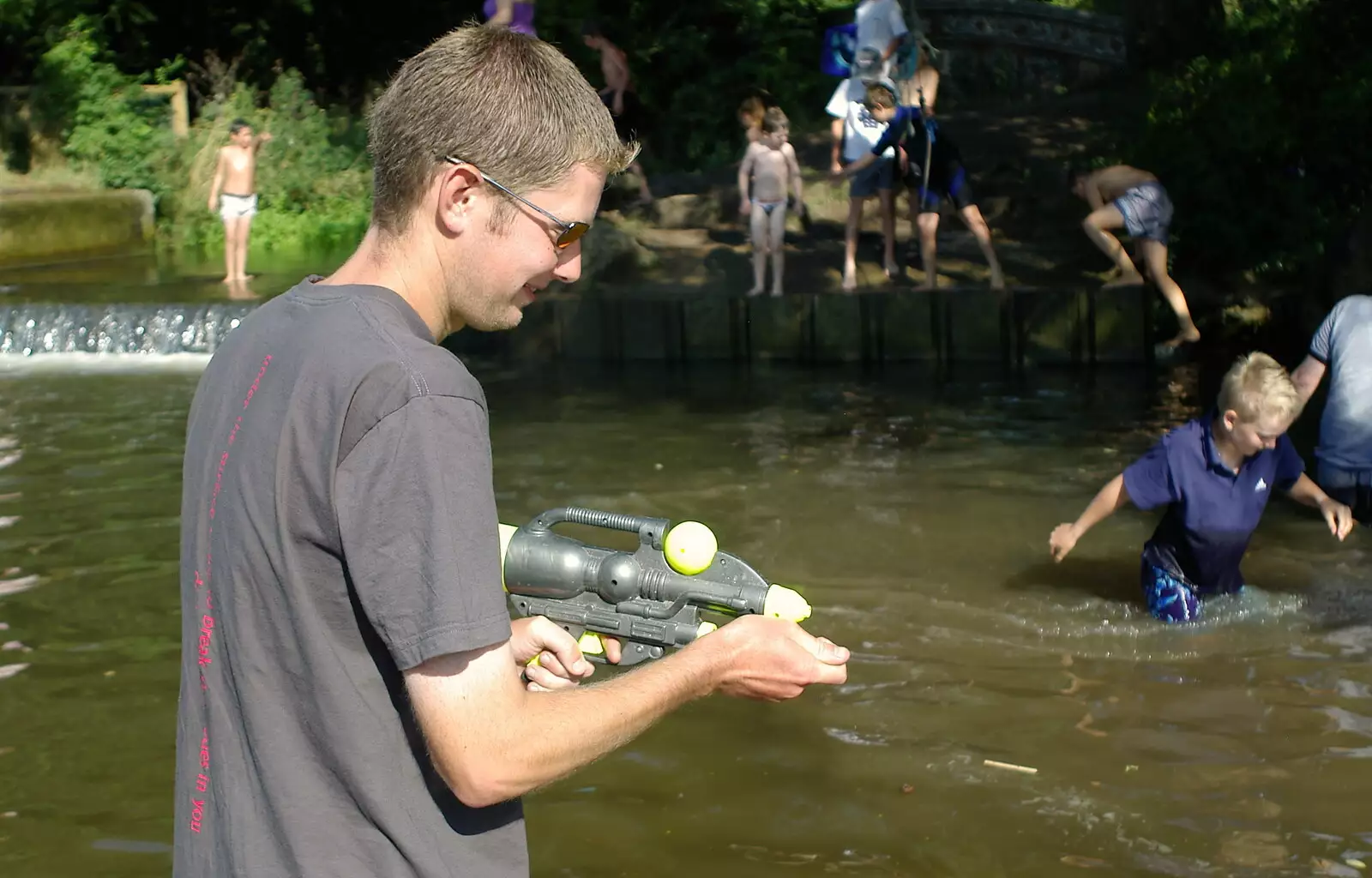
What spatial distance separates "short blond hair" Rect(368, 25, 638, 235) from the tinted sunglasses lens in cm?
8

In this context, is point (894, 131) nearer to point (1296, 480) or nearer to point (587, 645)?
point (1296, 480)

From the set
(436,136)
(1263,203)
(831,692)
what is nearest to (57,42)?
(1263,203)

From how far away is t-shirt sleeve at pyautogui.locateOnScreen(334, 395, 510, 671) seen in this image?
1.69m

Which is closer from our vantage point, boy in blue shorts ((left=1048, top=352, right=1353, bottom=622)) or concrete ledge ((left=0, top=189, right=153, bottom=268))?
boy in blue shorts ((left=1048, top=352, right=1353, bottom=622))

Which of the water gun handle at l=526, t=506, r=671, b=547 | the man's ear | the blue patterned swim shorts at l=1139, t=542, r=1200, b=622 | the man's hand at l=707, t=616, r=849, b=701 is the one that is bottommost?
the blue patterned swim shorts at l=1139, t=542, r=1200, b=622

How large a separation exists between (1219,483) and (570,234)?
4464 millimetres

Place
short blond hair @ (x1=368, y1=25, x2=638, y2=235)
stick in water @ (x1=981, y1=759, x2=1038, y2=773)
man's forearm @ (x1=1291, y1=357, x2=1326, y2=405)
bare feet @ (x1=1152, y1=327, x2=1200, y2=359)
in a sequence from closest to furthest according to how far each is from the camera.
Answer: short blond hair @ (x1=368, y1=25, x2=638, y2=235)
stick in water @ (x1=981, y1=759, x2=1038, y2=773)
man's forearm @ (x1=1291, y1=357, x2=1326, y2=405)
bare feet @ (x1=1152, y1=327, x2=1200, y2=359)

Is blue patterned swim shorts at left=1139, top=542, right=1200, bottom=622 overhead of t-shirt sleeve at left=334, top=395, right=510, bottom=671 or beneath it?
beneath

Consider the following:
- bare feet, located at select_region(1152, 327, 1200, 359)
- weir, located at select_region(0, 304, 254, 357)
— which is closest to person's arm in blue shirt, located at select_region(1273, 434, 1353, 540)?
bare feet, located at select_region(1152, 327, 1200, 359)

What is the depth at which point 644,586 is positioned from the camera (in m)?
2.19

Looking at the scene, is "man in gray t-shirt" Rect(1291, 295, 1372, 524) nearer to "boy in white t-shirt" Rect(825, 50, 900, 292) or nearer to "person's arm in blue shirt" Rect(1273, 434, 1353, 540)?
"person's arm in blue shirt" Rect(1273, 434, 1353, 540)

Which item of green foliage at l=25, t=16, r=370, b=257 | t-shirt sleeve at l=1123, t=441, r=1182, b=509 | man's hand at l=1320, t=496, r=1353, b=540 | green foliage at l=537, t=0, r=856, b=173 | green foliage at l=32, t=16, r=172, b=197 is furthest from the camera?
green foliage at l=537, t=0, r=856, b=173

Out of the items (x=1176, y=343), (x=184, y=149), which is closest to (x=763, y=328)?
(x=1176, y=343)

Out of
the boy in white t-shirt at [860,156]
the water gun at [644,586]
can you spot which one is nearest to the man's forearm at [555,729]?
the water gun at [644,586]
